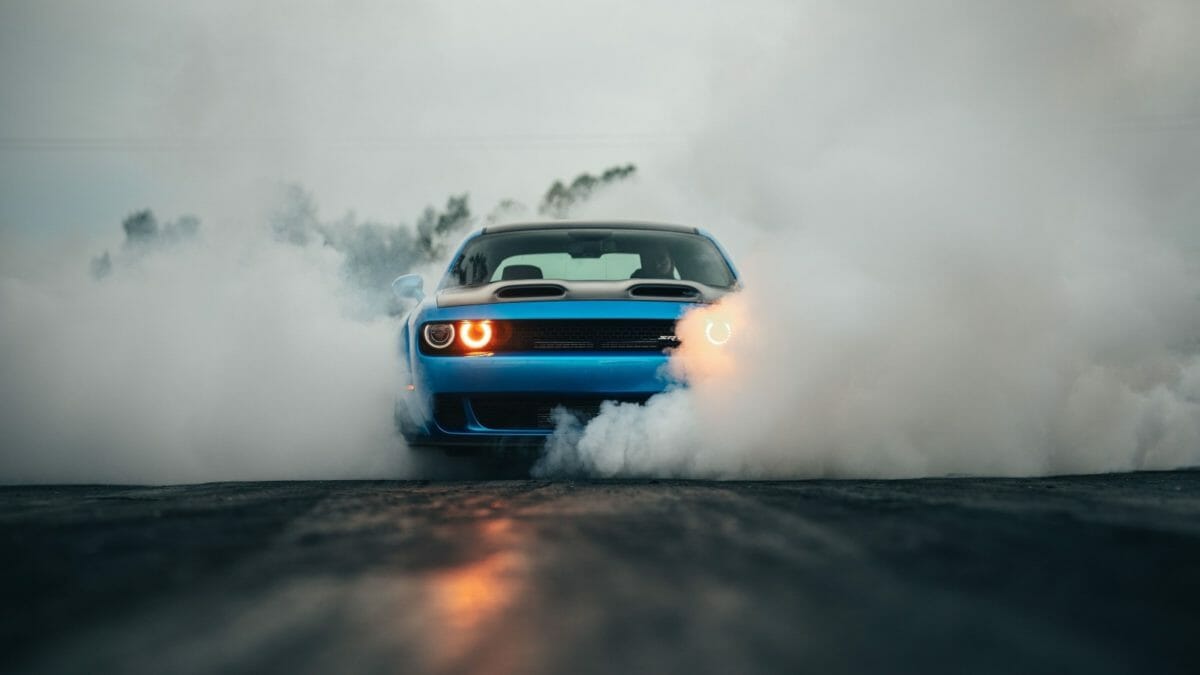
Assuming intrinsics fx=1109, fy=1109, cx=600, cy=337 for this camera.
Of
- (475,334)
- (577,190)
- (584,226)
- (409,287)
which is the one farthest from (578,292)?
(577,190)

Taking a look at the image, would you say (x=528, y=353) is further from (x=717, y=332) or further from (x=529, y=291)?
(x=717, y=332)

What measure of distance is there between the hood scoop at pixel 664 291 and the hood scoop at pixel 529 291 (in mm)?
347

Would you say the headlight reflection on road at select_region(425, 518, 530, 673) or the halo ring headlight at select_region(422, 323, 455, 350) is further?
the halo ring headlight at select_region(422, 323, 455, 350)

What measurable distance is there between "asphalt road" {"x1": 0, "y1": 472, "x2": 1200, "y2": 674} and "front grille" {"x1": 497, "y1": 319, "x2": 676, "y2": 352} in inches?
59.7

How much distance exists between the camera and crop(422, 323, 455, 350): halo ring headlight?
498cm

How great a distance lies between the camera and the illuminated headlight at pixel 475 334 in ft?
16.2

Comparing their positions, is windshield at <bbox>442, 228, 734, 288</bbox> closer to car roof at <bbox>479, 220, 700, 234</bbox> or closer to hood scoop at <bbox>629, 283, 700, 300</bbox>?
car roof at <bbox>479, 220, 700, 234</bbox>

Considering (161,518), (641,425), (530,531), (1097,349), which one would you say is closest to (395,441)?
(641,425)

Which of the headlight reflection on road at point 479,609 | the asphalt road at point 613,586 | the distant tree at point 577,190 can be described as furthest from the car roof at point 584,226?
the distant tree at point 577,190

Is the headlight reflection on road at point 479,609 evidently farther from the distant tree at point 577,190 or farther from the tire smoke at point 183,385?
the distant tree at point 577,190

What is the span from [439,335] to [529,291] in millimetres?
466

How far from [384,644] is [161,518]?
5.46ft

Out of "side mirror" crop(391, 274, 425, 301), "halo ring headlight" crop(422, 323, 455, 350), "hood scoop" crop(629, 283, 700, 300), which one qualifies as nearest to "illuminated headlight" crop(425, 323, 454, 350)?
"halo ring headlight" crop(422, 323, 455, 350)

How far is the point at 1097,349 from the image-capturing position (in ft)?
21.2
